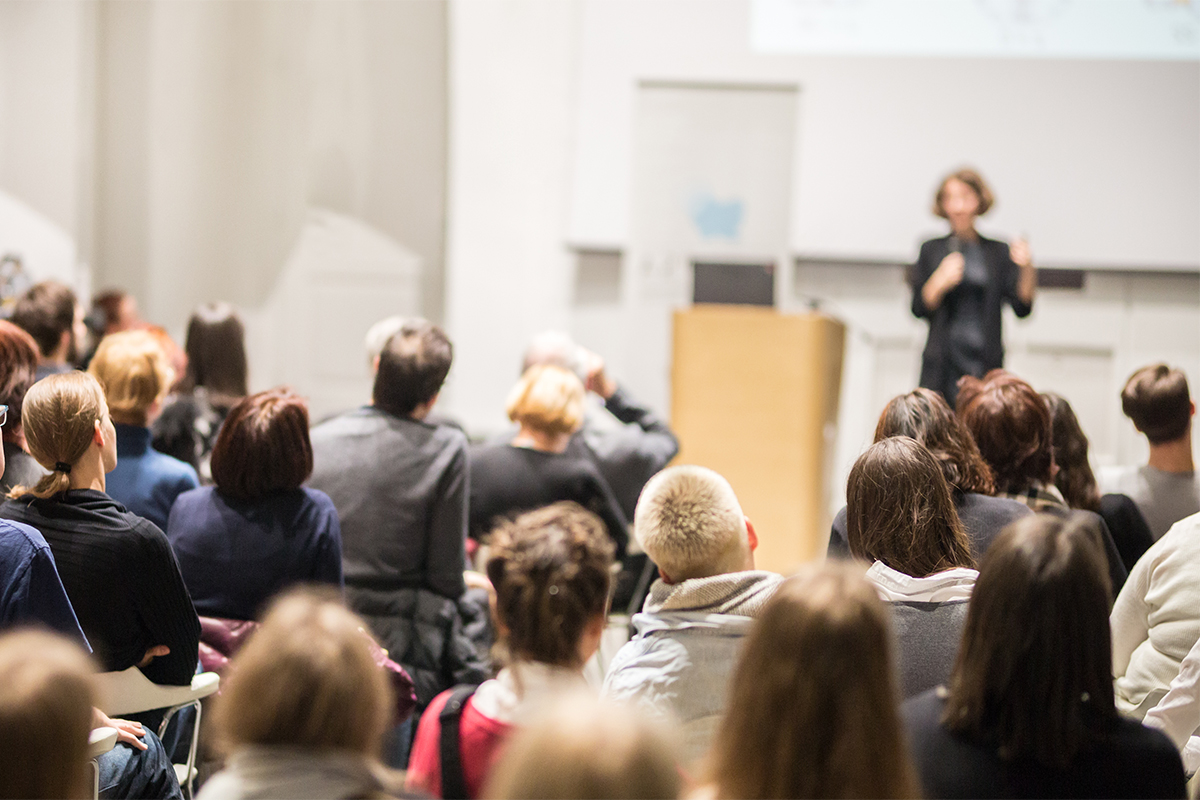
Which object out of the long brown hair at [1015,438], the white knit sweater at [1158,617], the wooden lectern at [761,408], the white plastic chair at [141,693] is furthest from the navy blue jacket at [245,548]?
the wooden lectern at [761,408]

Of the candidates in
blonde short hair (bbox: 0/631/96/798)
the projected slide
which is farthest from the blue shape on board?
blonde short hair (bbox: 0/631/96/798)

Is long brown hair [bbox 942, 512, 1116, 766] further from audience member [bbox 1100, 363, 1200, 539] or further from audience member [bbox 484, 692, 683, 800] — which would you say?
audience member [bbox 1100, 363, 1200, 539]

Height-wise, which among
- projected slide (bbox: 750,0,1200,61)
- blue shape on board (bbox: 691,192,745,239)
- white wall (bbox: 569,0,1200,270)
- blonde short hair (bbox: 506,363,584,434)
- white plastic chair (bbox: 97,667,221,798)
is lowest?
white plastic chair (bbox: 97,667,221,798)

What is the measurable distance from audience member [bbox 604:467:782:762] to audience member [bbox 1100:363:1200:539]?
1.39 m

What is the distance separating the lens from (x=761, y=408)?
4.02 metres

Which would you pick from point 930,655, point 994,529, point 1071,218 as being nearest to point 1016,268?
point 1071,218

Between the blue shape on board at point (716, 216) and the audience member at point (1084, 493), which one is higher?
the blue shape on board at point (716, 216)

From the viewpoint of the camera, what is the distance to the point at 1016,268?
4.23m

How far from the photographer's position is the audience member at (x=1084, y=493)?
2543mm

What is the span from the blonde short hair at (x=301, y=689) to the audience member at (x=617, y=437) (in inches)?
76.4

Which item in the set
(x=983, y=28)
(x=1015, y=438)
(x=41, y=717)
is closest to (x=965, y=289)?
(x=983, y=28)

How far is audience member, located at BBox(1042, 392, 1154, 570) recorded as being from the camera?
8.34 feet

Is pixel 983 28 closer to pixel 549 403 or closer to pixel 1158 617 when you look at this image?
pixel 549 403

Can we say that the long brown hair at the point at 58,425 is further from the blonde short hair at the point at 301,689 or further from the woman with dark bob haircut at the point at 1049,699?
the woman with dark bob haircut at the point at 1049,699
